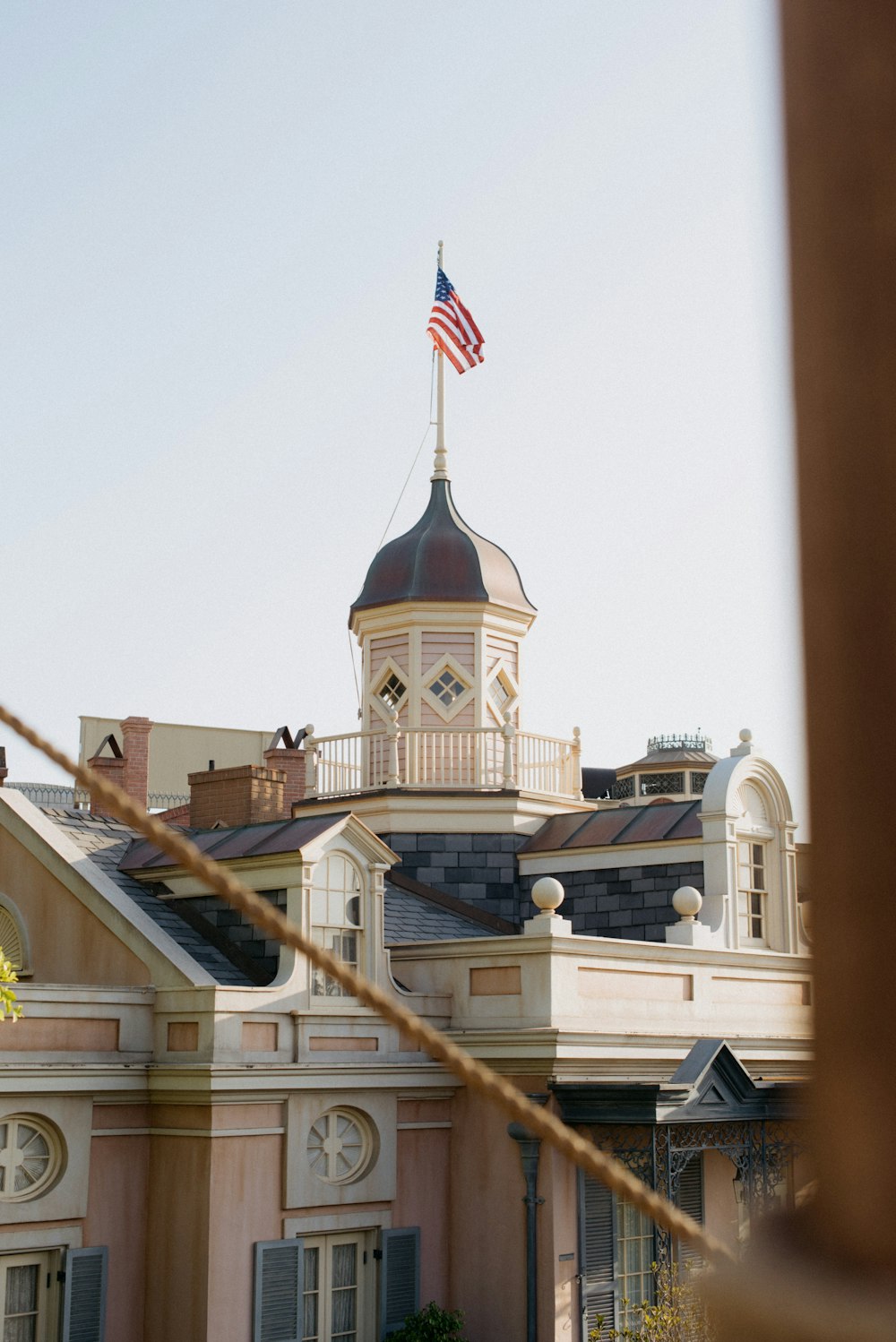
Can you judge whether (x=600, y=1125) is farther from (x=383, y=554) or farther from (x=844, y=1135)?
(x=844, y=1135)

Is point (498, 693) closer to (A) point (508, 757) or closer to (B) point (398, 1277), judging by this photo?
(A) point (508, 757)

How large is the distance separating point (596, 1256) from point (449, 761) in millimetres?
9011

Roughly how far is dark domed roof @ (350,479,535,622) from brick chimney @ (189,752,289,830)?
3.42 meters

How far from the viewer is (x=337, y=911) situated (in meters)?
17.7

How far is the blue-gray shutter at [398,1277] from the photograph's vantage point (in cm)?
1667

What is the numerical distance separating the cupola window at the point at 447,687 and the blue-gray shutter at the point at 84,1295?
11.8m

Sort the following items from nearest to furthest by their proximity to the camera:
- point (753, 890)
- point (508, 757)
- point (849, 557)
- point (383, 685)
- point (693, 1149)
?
point (849, 557) → point (693, 1149) → point (753, 890) → point (508, 757) → point (383, 685)

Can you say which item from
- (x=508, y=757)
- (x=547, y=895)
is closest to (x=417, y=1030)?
(x=547, y=895)

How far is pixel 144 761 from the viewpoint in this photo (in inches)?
1302

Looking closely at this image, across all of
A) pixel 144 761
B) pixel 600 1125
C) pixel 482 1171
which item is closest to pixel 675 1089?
pixel 600 1125

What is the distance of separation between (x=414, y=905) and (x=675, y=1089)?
6155 mm

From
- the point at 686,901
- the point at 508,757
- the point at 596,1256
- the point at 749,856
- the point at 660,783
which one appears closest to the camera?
the point at 596,1256

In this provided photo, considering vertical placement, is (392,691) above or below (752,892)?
above

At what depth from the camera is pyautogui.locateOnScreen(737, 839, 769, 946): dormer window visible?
70.1 ft
